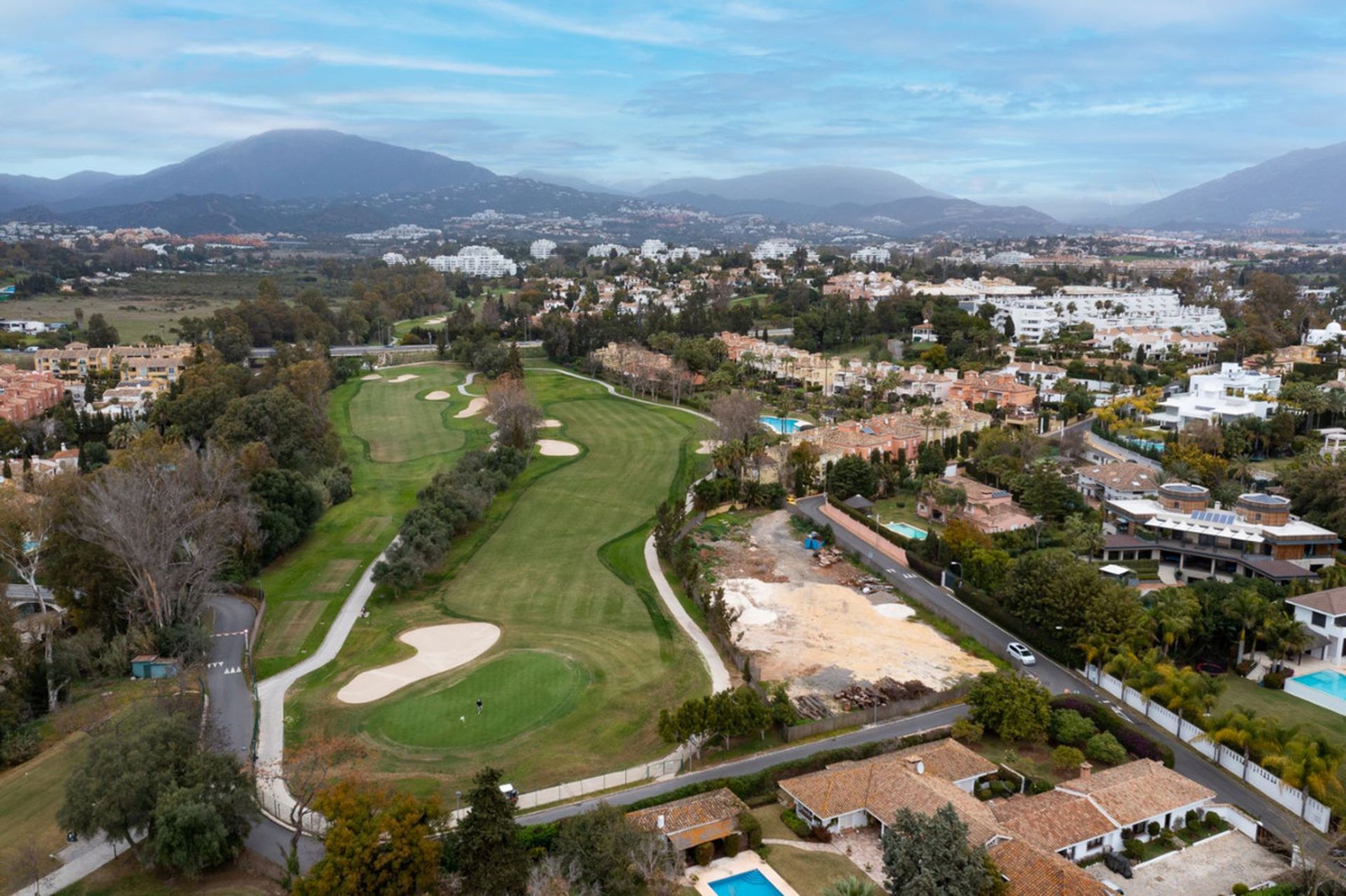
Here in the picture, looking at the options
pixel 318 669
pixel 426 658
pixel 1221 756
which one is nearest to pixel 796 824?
pixel 1221 756

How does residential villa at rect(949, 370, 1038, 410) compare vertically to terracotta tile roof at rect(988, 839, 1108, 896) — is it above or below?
above

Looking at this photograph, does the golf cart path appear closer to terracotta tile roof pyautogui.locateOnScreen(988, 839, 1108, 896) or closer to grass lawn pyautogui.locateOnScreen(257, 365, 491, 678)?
grass lawn pyautogui.locateOnScreen(257, 365, 491, 678)

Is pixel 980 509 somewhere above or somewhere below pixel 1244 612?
below

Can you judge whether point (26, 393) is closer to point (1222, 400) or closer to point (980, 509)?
point (980, 509)

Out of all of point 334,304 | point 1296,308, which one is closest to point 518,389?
point 334,304

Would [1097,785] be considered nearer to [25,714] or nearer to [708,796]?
[708,796]

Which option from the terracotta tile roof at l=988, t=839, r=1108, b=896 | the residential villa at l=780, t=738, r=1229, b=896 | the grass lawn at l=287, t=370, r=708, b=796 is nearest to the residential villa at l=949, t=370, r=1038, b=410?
the grass lawn at l=287, t=370, r=708, b=796
